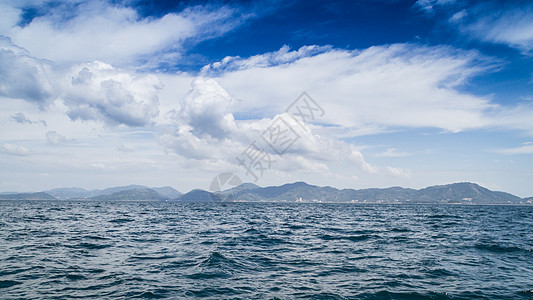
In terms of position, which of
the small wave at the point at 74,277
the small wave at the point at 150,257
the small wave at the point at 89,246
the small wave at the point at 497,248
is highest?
the small wave at the point at 74,277

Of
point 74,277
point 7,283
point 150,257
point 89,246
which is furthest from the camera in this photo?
point 89,246

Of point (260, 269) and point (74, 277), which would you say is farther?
point (260, 269)

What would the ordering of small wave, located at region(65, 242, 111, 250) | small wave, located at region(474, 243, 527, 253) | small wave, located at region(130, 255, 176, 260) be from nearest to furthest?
small wave, located at region(130, 255, 176, 260), small wave, located at region(65, 242, 111, 250), small wave, located at region(474, 243, 527, 253)

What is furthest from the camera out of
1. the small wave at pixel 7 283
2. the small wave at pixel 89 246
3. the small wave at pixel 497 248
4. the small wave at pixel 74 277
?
the small wave at pixel 497 248

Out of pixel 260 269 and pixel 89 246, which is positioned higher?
pixel 260 269

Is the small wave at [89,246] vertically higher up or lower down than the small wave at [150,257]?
lower down

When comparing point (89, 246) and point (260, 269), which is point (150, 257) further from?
point (260, 269)

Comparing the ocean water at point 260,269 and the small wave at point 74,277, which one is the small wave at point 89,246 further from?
the small wave at point 74,277

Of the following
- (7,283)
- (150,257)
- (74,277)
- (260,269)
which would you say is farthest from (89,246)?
(260,269)

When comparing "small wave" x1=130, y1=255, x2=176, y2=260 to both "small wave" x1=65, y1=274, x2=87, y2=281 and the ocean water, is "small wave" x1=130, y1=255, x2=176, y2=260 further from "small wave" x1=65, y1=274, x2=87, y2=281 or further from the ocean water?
"small wave" x1=65, y1=274, x2=87, y2=281

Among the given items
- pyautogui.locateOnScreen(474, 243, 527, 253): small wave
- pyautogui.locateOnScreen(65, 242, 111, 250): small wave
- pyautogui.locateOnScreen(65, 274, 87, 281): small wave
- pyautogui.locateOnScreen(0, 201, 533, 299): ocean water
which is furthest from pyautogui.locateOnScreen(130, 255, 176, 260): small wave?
pyautogui.locateOnScreen(474, 243, 527, 253): small wave

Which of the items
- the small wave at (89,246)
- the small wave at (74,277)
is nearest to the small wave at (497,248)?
the small wave at (74,277)

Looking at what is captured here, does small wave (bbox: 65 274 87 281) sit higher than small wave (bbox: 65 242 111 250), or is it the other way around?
small wave (bbox: 65 274 87 281)

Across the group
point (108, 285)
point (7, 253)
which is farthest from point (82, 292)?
point (7, 253)
